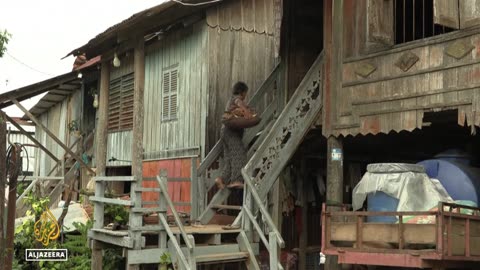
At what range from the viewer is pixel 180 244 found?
30.2 ft

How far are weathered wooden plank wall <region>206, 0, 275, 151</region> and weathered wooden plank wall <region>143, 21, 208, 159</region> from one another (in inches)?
7.7

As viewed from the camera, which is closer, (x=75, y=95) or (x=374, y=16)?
(x=374, y=16)

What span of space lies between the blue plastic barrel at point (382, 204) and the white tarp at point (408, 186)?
9 centimetres

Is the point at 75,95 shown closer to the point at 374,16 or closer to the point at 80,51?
the point at 80,51

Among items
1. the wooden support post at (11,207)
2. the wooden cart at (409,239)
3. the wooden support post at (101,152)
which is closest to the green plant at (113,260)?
the wooden support post at (101,152)

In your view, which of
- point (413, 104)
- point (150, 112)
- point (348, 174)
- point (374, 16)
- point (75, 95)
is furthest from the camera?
point (75, 95)

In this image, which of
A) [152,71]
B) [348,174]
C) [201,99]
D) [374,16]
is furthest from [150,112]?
[374,16]

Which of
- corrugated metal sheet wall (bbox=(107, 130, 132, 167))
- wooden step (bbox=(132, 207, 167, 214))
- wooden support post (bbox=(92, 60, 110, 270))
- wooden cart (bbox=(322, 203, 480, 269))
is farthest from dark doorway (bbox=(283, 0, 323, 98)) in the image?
corrugated metal sheet wall (bbox=(107, 130, 132, 167))

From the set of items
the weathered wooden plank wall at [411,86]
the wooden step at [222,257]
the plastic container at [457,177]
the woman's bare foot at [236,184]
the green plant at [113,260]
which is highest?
the weathered wooden plank wall at [411,86]

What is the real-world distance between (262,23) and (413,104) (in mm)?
5597

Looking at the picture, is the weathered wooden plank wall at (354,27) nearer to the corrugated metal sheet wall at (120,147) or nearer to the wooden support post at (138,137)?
the wooden support post at (138,137)

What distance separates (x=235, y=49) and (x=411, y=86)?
5266mm

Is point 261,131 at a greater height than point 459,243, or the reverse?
point 261,131

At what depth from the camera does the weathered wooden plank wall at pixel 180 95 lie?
1246cm
